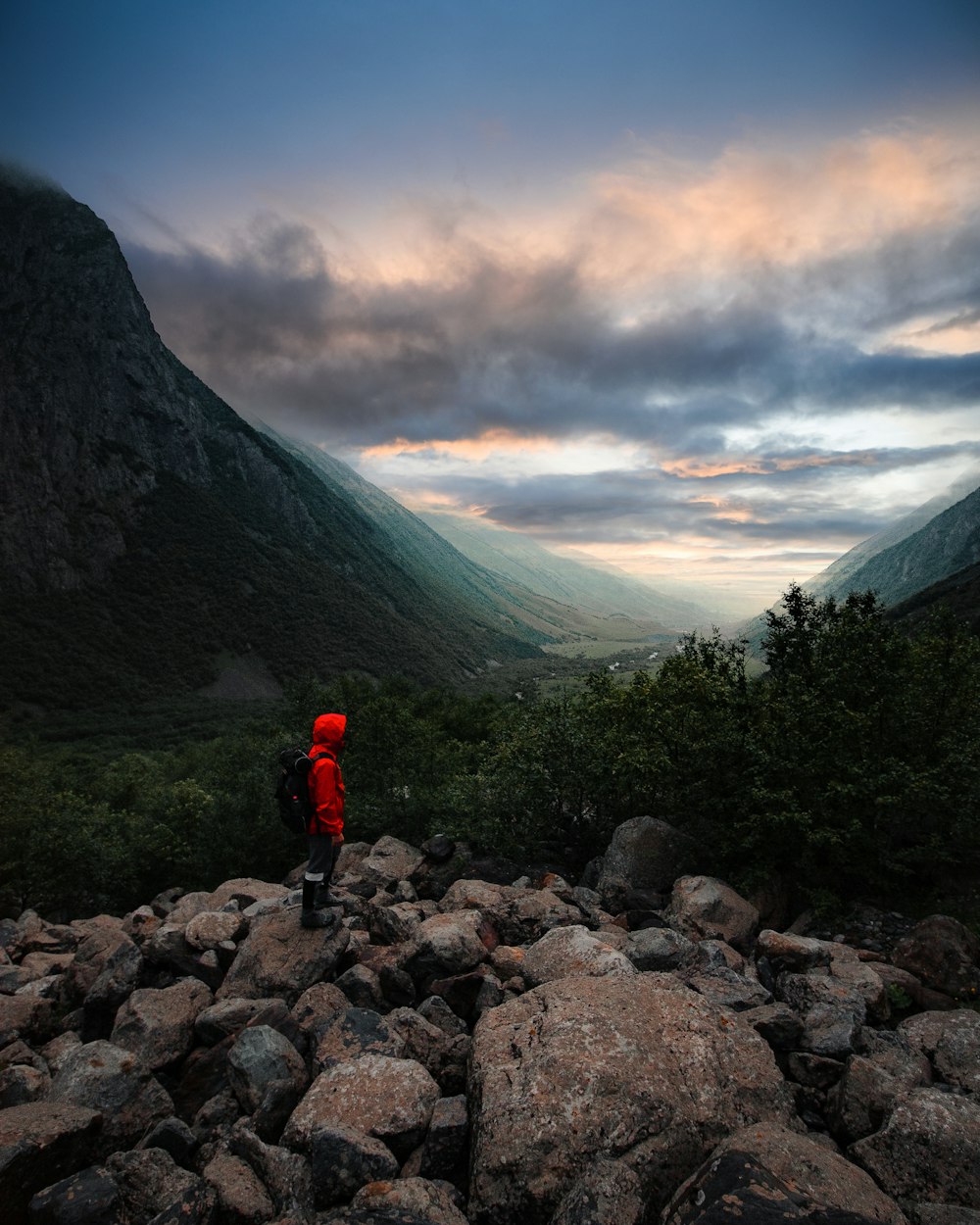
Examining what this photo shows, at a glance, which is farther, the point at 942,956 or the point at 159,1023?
the point at 942,956

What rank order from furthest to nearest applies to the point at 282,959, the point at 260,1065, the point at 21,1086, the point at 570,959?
the point at 282,959 < the point at 570,959 < the point at 21,1086 < the point at 260,1065

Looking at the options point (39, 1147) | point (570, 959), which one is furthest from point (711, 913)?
point (39, 1147)

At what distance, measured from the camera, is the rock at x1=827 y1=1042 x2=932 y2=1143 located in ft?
23.8

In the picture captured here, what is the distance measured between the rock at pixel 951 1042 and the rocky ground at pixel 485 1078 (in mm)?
39

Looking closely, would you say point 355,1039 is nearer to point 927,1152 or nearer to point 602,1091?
point 602,1091

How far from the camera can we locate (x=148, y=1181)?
6.99 metres

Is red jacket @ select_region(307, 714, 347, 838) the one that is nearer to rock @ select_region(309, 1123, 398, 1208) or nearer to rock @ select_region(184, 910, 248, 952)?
rock @ select_region(184, 910, 248, 952)

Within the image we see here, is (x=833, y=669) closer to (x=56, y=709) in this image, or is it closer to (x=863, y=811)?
(x=863, y=811)

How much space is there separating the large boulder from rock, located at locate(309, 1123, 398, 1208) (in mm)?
1140

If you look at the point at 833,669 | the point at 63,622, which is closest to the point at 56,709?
the point at 63,622

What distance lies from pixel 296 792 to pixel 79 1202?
6318 mm

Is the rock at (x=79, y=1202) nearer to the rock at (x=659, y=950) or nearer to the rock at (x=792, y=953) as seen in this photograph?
the rock at (x=659, y=950)

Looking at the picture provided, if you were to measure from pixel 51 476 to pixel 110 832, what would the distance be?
648 feet

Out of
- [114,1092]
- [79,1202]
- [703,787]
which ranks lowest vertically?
[114,1092]
